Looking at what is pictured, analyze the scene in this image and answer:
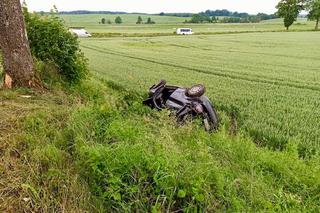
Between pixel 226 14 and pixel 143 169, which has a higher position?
pixel 143 169

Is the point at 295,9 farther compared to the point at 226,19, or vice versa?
the point at 226,19

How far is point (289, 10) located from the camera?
68.4 meters

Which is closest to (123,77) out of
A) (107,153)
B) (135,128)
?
(135,128)

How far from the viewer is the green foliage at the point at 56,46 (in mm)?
7809

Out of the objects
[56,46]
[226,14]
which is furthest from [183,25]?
[56,46]

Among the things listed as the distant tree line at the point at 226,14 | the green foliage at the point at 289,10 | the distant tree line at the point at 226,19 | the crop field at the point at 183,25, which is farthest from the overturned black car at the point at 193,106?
the distant tree line at the point at 226,19

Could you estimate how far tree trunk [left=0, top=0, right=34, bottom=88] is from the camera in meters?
6.06

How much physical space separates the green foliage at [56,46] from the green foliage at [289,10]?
66.6 meters

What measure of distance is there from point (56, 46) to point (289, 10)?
69.4 meters

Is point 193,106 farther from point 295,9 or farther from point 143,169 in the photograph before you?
point 295,9

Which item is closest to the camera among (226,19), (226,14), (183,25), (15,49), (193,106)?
(193,106)

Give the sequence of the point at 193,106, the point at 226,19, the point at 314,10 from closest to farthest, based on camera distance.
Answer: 1. the point at 193,106
2. the point at 314,10
3. the point at 226,19

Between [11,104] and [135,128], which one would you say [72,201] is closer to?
[135,128]

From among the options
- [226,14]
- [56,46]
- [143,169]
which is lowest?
[226,14]
